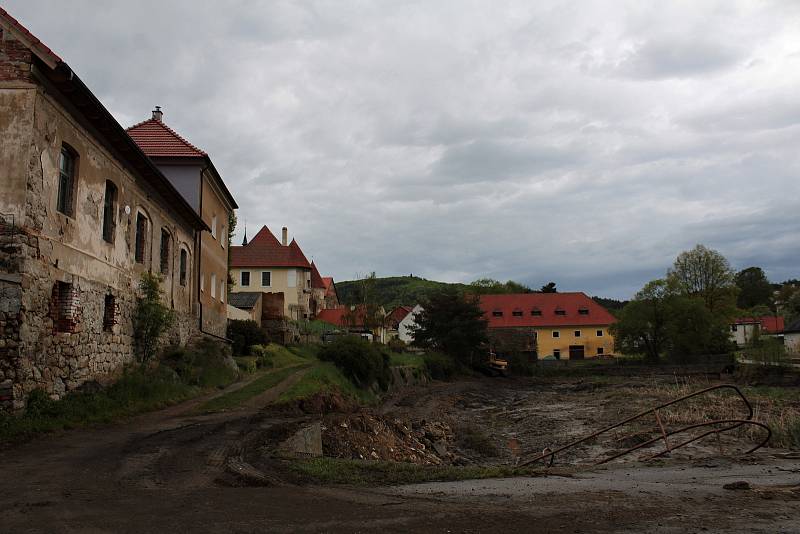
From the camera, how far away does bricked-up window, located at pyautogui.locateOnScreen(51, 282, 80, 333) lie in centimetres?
1315

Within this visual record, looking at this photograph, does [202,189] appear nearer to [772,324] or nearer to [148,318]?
[148,318]

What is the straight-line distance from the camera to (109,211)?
656 inches

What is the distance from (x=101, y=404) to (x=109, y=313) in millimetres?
3147

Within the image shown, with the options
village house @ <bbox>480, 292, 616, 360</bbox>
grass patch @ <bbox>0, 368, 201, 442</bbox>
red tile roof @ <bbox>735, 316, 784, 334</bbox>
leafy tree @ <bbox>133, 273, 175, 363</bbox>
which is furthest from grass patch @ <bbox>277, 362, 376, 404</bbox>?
red tile roof @ <bbox>735, 316, 784, 334</bbox>

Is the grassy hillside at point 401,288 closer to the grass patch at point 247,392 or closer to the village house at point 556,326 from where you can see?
the village house at point 556,326

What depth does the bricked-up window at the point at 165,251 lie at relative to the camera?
21562 mm

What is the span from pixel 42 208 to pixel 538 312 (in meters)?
65.6

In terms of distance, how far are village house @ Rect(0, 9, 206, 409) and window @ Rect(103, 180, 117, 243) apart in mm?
26

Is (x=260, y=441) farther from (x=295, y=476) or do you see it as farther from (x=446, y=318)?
(x=446, y=318)

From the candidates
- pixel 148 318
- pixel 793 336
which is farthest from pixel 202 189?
pixel 793 336

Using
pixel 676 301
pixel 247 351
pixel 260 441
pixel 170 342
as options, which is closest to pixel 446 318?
pixel 676 301

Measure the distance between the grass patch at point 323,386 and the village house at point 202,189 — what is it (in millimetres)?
5237

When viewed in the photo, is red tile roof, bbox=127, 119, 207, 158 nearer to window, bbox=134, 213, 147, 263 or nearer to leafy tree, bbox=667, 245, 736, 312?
window, bbox=134, 213, 147, 263

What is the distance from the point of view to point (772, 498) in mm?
7070
